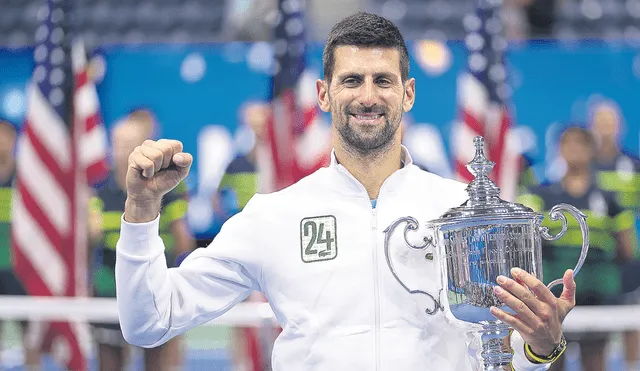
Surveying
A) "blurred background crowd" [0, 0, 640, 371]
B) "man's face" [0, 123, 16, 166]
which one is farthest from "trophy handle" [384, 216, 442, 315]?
"man's face" [0, 123, 16, 166]

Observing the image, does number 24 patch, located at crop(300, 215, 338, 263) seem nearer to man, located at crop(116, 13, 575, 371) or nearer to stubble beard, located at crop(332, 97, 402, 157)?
man, located at crop(116, 13, 575, 371)

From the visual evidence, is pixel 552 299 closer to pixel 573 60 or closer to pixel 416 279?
pixel 416 279

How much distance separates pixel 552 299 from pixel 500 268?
219 millimetres

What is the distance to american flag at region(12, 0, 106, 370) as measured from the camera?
5.31 meters

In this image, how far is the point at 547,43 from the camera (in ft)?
29.2

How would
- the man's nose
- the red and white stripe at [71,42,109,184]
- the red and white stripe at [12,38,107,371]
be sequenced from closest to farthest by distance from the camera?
the man's nose → the red and white stripe at [12,38,107,371] → the red and white stripe at [71,42,109,184]

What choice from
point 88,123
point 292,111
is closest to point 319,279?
point 292,111

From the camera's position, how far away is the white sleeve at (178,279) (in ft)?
6.64

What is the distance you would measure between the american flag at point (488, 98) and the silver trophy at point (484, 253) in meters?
3.39

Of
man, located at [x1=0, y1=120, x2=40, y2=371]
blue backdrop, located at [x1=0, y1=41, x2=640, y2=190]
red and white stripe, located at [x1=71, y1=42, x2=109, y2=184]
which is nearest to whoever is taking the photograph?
red and white stripe, located at [x1=71, y1=42, x2=109, y2=184]

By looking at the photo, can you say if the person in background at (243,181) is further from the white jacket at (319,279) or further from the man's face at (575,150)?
the white jacket at (319,279)

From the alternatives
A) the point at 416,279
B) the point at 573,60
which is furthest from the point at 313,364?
the point at 573,60

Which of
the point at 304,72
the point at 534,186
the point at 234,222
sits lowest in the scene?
the point at 234,222

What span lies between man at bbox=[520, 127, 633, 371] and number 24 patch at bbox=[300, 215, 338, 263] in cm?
347
